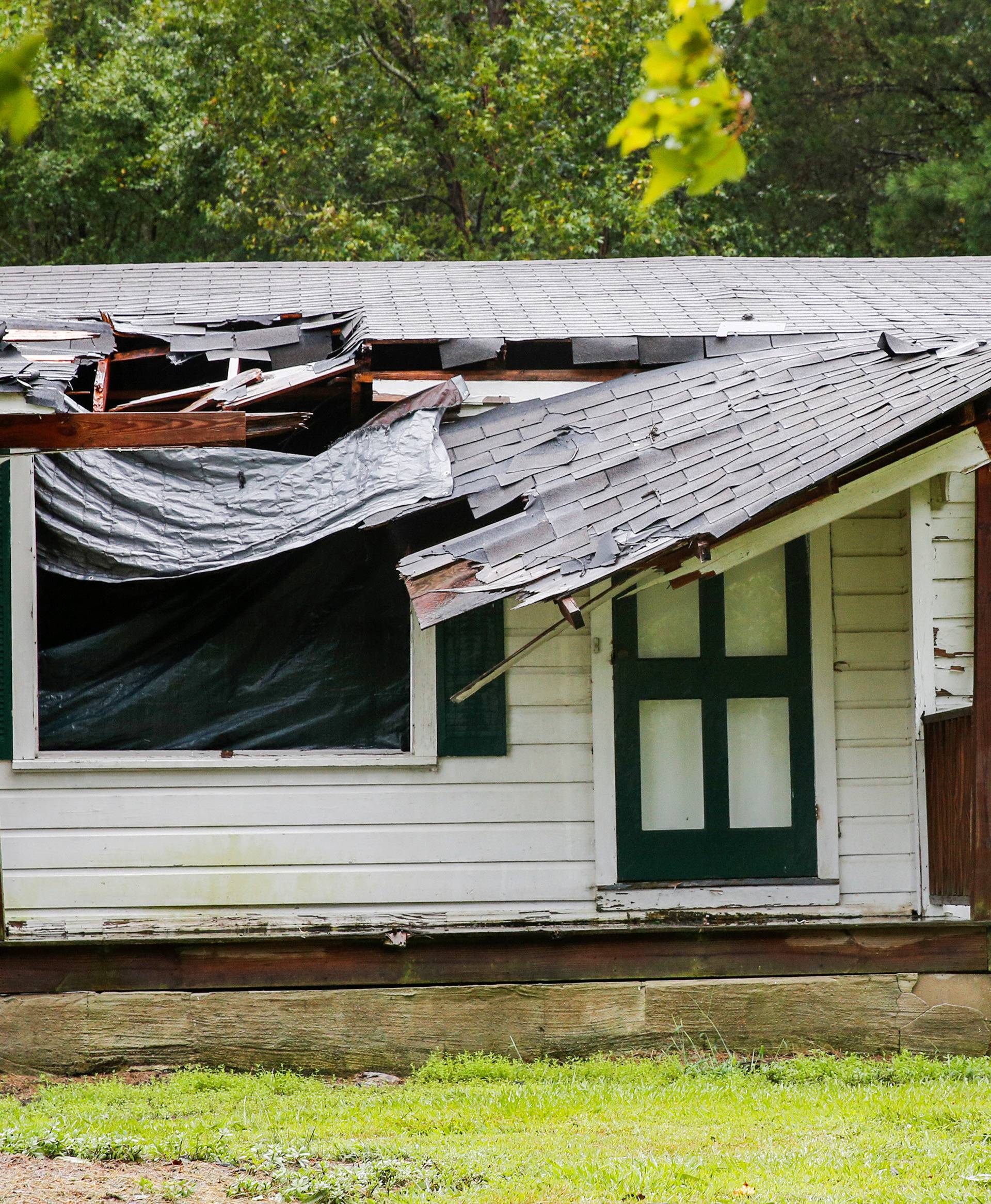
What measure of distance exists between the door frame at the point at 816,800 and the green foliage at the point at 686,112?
4442 millimetres

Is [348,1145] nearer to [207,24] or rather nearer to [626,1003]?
[626,1003]

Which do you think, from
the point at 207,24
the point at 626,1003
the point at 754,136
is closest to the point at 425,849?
the point at 626,1003

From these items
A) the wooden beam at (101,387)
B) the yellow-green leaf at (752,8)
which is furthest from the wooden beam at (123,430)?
the yellow-green leaf at (752,8)

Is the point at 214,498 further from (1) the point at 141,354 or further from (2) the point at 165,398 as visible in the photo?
(1) the point at 141,354

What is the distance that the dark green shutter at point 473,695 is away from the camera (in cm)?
625

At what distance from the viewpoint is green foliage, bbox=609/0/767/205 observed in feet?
6.64

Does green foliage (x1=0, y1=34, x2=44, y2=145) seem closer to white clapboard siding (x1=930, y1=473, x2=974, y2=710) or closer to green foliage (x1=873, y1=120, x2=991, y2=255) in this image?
white clapboard siding (x1=930, y1=473, x2=974, y2=710)

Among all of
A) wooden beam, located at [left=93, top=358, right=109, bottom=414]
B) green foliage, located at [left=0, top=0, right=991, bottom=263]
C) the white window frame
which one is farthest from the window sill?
green foliage, located at [left=0, top=0, right=991, bottom=263]

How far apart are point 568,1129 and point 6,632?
3471mm

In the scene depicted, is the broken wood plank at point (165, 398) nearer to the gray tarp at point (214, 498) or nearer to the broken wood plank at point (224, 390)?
the broken wood plank at point (224, 390)

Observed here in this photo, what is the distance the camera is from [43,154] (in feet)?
68.5

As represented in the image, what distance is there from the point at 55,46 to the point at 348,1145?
2203 centimetres

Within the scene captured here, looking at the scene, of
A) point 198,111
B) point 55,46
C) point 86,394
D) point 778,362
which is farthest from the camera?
point 55,46

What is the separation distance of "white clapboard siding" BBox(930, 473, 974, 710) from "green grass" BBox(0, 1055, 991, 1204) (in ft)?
5.42
